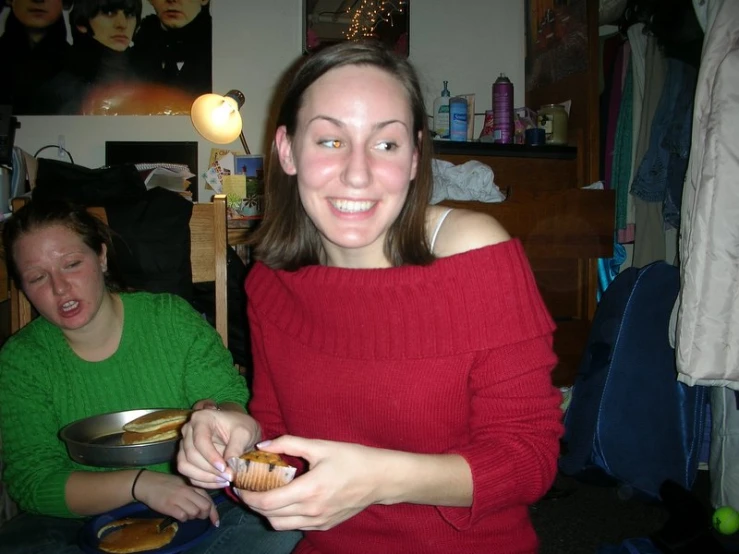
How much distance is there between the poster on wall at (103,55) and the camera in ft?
9.48

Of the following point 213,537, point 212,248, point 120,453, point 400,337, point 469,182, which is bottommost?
point 213,537

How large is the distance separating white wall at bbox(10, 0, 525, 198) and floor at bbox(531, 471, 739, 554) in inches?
82.4

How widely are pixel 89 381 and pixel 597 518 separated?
68.9 inches

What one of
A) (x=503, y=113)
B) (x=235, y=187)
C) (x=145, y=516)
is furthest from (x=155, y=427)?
(x=503, y=113)

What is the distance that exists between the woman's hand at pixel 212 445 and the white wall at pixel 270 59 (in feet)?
7.76

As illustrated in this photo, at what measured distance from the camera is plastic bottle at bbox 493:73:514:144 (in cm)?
281

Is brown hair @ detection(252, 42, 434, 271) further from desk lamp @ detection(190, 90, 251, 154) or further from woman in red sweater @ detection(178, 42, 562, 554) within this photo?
desk lamp @ detection(190, 90, 251, 154)

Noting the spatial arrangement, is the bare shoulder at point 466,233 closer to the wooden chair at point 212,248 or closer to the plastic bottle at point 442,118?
the wooden chair at point 212,248

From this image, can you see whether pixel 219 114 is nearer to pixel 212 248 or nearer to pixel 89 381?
pixel 212 248

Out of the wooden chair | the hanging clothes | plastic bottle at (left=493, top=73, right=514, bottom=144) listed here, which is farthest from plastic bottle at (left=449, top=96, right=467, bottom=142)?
the wooden chair

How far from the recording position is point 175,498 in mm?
1152

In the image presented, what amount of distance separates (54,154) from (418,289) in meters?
2.86

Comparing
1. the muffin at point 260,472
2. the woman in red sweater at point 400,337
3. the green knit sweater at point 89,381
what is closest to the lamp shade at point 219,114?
the green knit sweater at point 89,381

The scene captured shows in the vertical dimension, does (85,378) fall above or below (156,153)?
below
